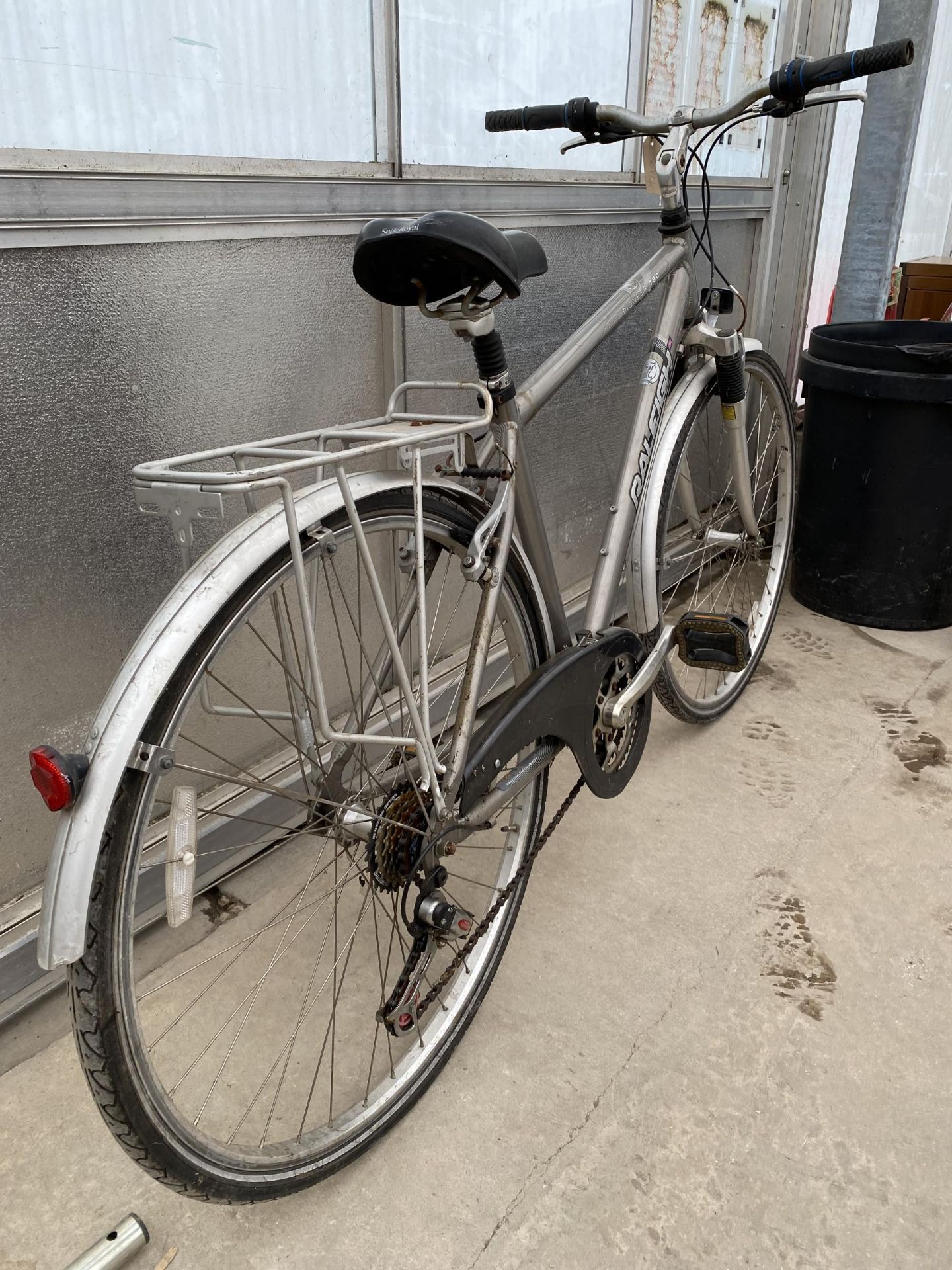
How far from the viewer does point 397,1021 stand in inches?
54.7

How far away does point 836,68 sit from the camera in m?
1.59

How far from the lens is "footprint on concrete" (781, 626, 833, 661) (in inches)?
113

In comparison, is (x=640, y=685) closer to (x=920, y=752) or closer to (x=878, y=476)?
(x=920, y=752)

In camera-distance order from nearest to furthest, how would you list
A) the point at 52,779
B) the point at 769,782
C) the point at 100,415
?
the point at 52,779
the point at 100,415
the point at 769,782

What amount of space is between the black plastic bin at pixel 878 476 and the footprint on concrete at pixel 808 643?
0.53 ft

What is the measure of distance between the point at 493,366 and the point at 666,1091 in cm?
111

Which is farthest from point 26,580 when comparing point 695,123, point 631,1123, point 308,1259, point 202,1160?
point 695,123

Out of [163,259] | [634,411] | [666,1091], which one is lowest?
[666,1091]

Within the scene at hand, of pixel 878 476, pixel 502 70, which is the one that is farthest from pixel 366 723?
pixel 878 476

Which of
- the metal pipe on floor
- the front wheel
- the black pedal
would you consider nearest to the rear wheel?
the metal pipe on floor

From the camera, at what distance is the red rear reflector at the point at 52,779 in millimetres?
946

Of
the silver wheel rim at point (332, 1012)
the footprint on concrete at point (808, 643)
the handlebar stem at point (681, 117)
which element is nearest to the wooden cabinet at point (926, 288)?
the footprint on concrete at point (808, 643)

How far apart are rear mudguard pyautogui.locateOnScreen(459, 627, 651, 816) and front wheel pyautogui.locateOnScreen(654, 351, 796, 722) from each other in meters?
0.30

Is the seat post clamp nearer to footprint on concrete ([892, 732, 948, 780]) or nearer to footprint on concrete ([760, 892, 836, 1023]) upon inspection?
footprint on concrete ([760, 892, 836, 1023])
